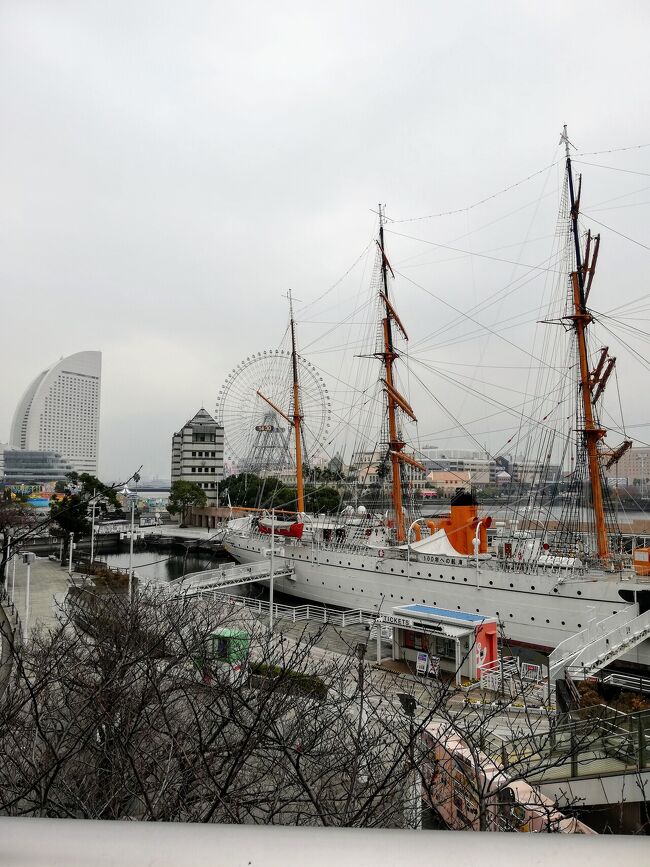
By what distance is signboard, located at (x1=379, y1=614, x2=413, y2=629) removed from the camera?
1491 cm

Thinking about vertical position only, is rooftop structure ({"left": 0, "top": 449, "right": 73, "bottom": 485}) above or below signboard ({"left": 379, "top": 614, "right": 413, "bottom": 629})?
above

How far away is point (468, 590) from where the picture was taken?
69.5 feet

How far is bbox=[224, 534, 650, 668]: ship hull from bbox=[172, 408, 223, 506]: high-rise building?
189 feet

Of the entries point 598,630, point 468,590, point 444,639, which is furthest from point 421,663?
point 468,590

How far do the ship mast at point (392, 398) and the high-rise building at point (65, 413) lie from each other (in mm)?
64942

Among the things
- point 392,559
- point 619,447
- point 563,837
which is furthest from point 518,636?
point 563,837

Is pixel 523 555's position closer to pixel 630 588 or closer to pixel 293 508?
pixel 630 588

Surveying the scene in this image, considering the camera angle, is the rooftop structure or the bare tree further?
the rooftop structure

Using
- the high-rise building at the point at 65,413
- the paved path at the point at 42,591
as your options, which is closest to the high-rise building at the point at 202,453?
the high-rise building at the point at 65,413

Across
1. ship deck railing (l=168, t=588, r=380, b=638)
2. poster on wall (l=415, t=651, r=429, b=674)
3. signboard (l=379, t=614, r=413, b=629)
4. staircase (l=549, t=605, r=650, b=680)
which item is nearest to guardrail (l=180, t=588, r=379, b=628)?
ship deck railing (l=168, t=588, r=380, b=638)

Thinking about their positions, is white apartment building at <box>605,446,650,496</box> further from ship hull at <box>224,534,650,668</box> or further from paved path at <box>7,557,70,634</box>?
paved path at <box>7,557,70,634</box>

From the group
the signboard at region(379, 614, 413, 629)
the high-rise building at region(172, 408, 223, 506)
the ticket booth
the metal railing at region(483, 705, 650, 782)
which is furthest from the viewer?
the high-rise building at region(172, 408, 223, 506)

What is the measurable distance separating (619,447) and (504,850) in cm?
2360

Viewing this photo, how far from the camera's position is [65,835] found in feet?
3.63
